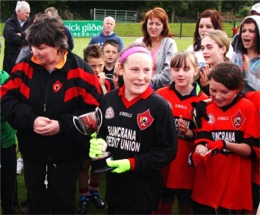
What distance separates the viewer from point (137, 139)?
9.30 ft

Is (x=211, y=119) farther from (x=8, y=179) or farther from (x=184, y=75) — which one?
(x=8, y=179)

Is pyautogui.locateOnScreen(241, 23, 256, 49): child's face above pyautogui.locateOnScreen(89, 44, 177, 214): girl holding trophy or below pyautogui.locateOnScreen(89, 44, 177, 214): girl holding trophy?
above

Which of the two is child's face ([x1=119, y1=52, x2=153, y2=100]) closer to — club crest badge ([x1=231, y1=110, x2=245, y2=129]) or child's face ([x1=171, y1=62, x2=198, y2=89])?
child's face ([x1=171, y1=62, x2=198, y2=89])

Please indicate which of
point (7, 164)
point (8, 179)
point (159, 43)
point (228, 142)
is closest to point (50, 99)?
point (7, 164)

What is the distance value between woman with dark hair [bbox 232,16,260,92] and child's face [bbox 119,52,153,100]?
1.07 meters

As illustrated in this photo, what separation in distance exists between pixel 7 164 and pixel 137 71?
1488mm

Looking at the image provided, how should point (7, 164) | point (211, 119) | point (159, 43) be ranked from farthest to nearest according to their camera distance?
point (159, 43)
point (7, 164)
point (211, 119)

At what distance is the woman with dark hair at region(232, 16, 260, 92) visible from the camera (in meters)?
3.41

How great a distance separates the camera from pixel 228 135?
3.03 metres

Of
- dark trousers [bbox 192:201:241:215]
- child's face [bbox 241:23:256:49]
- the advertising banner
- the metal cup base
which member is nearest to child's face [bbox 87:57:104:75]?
child's face [bbox 241:23:256:49]

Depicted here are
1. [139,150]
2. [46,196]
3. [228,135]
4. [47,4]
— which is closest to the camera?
[139,150]

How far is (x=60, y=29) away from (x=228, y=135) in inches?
59.1

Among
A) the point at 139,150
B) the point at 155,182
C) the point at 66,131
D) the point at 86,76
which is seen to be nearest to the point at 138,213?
the point at 155,182

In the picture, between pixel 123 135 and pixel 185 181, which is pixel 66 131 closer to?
pixel 123 135
